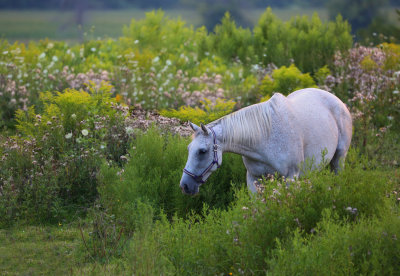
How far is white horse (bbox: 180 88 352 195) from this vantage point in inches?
215

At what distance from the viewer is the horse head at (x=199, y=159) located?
17.8ft

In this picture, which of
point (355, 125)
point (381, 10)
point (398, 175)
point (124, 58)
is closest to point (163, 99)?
point (124, 58)

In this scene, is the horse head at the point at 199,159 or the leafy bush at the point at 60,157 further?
the leafy bush at the point at 60,157

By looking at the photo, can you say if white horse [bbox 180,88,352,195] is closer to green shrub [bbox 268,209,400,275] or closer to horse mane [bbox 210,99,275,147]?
horse mane [bbox 210,99,275,147]

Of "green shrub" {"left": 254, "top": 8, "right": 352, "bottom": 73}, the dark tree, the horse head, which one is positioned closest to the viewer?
the horse head

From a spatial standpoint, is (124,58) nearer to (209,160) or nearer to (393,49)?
(393,49)

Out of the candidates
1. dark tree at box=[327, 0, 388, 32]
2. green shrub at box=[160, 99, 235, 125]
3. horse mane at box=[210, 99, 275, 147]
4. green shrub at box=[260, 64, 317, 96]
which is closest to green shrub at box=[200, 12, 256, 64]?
green shrub at box=[260, 64, 317, 96]

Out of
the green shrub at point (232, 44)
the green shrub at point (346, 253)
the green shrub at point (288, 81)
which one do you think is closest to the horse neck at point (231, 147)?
the green shrub at point (346, 253)

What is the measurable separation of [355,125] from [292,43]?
590 cm

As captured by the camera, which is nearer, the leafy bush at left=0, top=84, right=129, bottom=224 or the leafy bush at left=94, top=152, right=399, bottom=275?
the leafy bush at left=94, top=152, right=399, bottom=275

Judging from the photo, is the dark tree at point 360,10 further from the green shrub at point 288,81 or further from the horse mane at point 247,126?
the horse mane at point 247,126

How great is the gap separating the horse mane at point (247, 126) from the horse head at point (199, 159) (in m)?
0.19

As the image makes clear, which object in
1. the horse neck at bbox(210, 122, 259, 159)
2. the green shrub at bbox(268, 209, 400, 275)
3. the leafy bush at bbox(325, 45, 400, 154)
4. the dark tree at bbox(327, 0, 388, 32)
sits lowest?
the dark tree at bbox(327, 0, 388, 32)

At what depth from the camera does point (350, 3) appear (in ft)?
126
